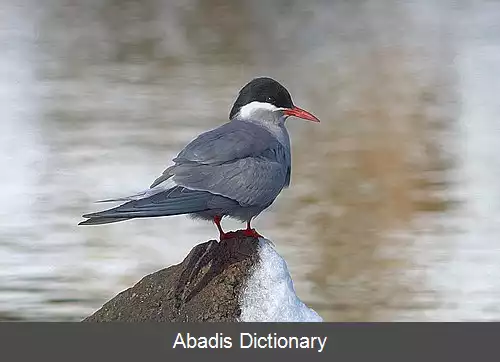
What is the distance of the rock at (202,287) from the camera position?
2.54 metres

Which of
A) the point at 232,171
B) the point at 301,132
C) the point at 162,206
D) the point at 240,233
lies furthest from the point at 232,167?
the point at 301,132

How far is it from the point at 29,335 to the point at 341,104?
14.1 feet

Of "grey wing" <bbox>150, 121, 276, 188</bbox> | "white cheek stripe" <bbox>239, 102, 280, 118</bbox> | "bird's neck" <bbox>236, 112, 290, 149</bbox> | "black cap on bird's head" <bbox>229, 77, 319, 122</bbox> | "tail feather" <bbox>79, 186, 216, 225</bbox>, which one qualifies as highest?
"black cap on bird's head" <bbox>229, 77, 319, 122</bbox>

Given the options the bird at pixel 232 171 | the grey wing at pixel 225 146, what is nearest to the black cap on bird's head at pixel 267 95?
the bird at pixel 232 171

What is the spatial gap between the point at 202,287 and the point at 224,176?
1.11ft

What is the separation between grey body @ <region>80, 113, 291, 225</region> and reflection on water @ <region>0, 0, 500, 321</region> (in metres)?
1.41

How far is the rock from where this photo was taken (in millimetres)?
2545

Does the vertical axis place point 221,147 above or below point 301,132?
below

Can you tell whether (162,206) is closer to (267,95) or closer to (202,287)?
(202,287)

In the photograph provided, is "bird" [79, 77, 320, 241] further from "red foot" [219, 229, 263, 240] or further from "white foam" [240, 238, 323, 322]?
"white foam" [240, 238, 323, 322]

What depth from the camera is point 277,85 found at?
2.81m

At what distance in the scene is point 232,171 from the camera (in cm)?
261

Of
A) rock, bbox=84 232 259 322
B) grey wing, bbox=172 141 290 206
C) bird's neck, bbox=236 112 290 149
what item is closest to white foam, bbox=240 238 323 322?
rock, bbox=84 232 259 322

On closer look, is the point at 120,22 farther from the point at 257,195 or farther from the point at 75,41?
the point at 257,195
